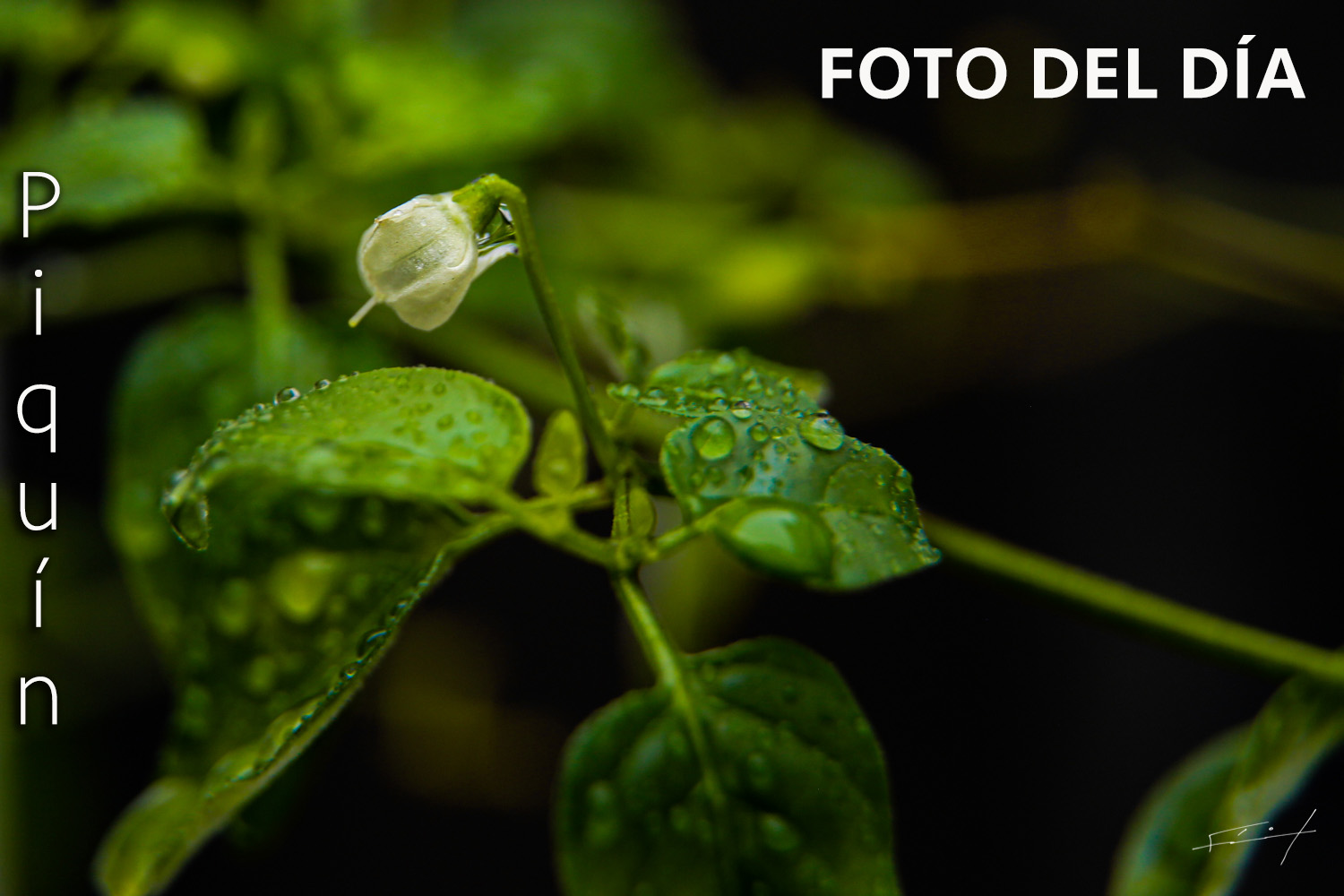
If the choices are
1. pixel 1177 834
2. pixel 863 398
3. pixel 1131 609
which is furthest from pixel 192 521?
pixel 863 398

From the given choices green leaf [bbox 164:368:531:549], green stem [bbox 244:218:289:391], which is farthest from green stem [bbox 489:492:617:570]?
green stem [bbox 244:218:289:391]

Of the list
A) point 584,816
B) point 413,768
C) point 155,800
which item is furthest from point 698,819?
point 413,768

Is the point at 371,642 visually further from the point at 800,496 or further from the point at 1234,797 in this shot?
the point at 1234,797

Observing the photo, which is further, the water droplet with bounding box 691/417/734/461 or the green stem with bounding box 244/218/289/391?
the green stem with bounding box 244/218/289/391

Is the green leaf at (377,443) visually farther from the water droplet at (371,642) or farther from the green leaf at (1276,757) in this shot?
the green leaf at (1276,757)

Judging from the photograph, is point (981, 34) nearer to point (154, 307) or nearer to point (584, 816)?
point (154, 307)

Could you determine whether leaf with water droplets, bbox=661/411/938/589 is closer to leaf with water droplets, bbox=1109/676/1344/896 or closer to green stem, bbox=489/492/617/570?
green stem, bbox=489/492/617/570

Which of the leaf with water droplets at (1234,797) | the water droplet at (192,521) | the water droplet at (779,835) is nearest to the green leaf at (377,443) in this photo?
the water droplet at (192,521)
